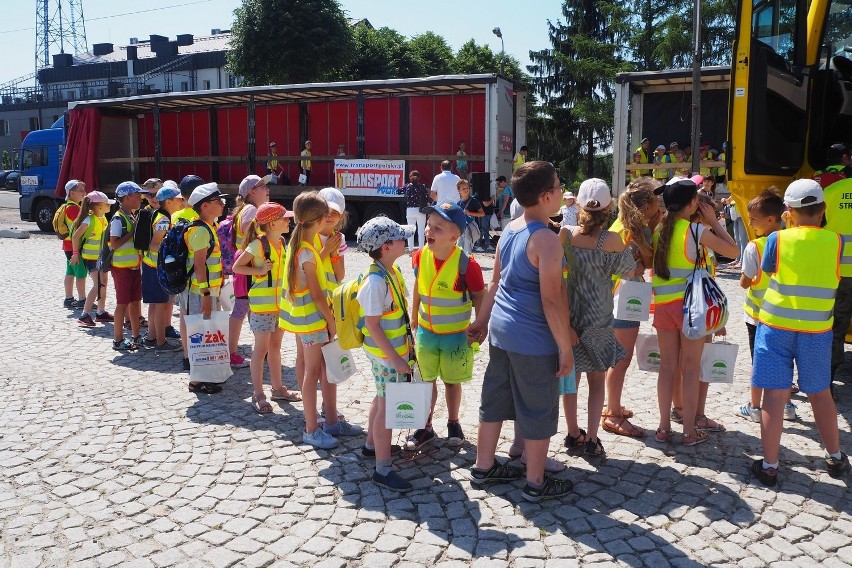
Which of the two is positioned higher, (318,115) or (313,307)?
(318,115)

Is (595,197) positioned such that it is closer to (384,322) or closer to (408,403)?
(384,322)

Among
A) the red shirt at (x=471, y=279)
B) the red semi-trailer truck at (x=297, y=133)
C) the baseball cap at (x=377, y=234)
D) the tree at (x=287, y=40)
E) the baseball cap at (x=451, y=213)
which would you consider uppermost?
the tree at (x=287, y=40)

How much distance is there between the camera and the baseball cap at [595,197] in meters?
4.21

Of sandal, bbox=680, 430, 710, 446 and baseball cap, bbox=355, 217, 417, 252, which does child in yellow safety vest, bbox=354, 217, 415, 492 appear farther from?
sandal, bbox=680, 430, 710, 446

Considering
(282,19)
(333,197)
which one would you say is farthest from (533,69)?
(333,197)

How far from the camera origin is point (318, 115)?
20453 mm

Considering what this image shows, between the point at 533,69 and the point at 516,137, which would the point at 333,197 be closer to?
the point at 516,137

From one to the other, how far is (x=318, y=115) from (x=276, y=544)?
707 inches

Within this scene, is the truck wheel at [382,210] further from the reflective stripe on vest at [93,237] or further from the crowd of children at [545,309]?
the crowd of children at [545,309]

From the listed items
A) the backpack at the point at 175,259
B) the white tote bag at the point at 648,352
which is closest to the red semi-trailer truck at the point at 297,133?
the backpack at the point at 175,259

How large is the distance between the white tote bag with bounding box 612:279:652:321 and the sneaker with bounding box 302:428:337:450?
6.63ft

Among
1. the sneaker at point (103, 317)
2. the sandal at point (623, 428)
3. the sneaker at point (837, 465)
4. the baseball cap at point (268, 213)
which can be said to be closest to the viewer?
the sneaker at point (837, 465)

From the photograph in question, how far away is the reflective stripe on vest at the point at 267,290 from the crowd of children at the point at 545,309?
1 cm

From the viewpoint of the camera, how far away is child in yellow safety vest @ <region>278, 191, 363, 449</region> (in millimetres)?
4832
